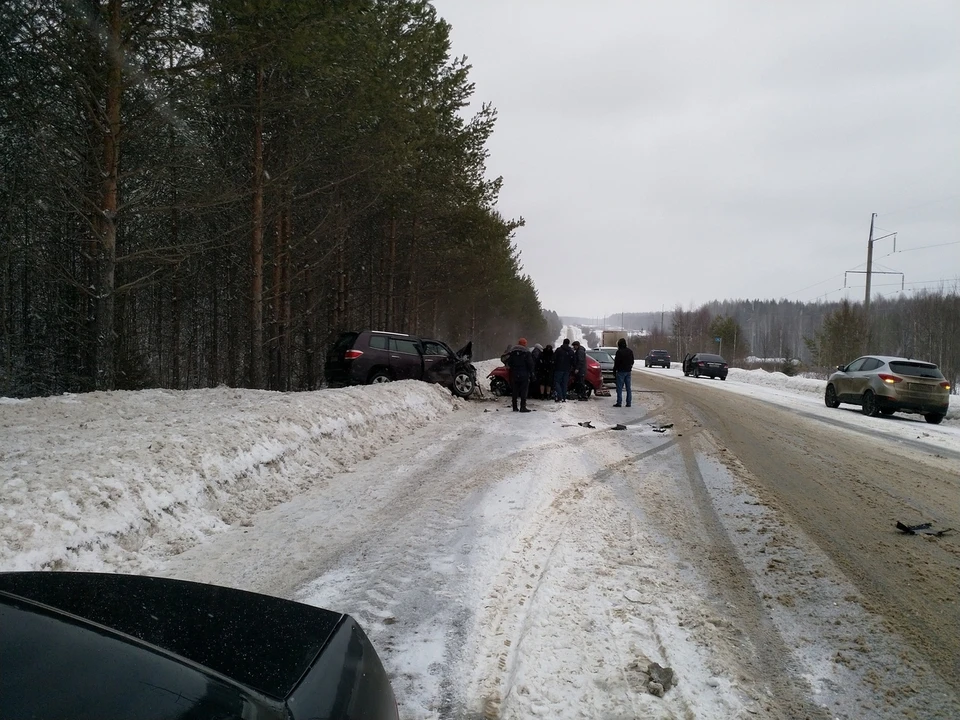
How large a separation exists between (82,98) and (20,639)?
13.0 metres

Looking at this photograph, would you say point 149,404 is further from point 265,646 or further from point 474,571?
point 265,646

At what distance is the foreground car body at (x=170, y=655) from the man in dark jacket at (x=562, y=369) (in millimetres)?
15711

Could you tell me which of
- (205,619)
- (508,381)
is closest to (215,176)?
(508,381)

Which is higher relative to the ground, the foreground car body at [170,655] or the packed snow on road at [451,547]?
the foreground car body at [170,655]

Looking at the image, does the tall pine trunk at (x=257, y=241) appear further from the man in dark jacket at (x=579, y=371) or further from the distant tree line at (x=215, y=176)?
the man in dark jacket at (x=579, y=371)

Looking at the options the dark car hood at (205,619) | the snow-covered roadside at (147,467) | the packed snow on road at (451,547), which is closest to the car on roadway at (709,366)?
the packed snow on road at (451,547)

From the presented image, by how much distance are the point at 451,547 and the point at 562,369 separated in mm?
13038

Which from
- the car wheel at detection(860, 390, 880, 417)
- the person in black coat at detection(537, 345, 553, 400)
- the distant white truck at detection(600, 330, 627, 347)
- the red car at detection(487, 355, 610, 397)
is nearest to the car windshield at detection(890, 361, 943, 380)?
the car wheel at detection(860, 390, 880, 417)

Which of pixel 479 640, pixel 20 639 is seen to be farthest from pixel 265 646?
pixel 479 640

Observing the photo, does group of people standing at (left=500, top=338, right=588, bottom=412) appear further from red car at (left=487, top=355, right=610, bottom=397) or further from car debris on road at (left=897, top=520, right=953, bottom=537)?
car debris on road at (left=897, top=520, right=953, bottom=537)

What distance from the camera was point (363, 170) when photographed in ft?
55.1

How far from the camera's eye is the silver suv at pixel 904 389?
16.0 meters

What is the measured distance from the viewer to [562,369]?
17812 mm

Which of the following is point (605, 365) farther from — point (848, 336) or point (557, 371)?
point (848, 336)
